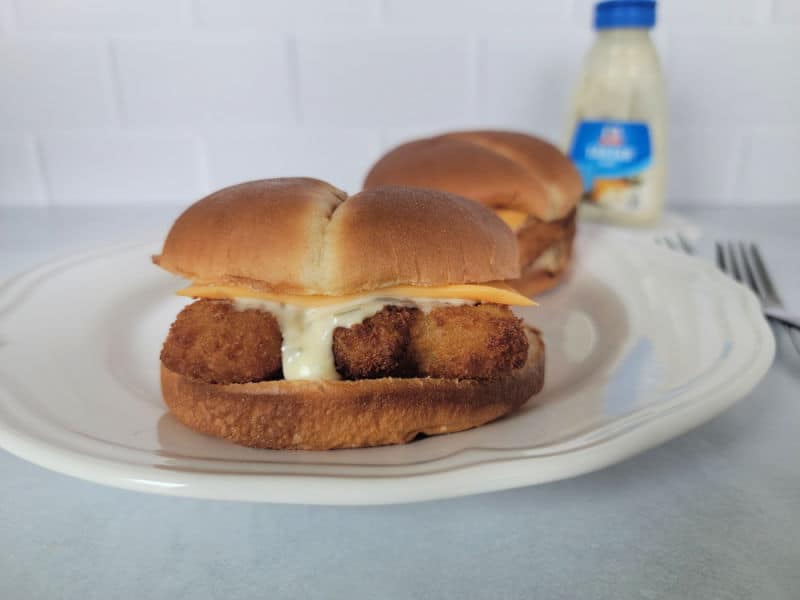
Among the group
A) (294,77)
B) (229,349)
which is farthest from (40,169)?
(229,349)

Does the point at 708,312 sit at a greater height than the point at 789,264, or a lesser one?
greater

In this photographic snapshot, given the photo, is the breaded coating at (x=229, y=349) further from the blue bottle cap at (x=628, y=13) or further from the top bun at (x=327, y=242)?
the blue bottle cap at (x=628, y=13)

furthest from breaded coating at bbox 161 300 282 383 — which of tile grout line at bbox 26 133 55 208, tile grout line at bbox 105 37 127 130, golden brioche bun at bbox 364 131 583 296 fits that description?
tile grout line at bbox 26 133 55 208

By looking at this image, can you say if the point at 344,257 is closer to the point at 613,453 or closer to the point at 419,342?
the point at 419,342

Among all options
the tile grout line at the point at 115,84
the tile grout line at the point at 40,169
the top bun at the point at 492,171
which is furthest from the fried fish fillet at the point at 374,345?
the tile grout line at the point at 40,169

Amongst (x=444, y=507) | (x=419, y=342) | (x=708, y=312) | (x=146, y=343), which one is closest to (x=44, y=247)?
(x=146, y=343)

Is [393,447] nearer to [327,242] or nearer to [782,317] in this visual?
[327,242]

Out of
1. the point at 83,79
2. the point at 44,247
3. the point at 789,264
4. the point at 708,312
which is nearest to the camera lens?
the point at 708,312
